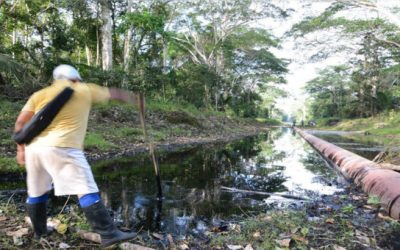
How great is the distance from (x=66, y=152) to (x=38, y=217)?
838 mm

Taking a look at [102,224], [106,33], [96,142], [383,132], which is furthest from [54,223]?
[383,132]

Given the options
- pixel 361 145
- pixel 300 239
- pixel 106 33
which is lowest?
pixel 361 145

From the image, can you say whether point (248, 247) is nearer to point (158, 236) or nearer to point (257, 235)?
point (257, 235)

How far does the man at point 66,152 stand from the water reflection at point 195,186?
3.84 feet

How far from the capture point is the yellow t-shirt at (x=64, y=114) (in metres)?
3.06

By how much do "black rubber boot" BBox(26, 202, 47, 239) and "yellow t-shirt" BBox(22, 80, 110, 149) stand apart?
2.22 ft

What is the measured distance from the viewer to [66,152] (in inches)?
121

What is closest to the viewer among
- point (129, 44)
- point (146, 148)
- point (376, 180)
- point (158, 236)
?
point (158, 236)

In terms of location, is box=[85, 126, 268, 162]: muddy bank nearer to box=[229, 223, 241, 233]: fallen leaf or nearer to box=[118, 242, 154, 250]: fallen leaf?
box=[229, 223, 241, 233]: fallen leaf

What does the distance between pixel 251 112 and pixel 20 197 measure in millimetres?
41895

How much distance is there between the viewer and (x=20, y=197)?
513cm

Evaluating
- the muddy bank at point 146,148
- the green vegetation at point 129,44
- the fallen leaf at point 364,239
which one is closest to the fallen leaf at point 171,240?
the fallen leaf at point 364,239

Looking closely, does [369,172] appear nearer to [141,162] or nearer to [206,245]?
[206,245]

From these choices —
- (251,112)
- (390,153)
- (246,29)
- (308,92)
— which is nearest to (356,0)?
(390,153)
